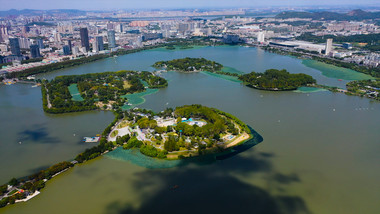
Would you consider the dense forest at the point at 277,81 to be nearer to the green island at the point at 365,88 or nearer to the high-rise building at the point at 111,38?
the green island at the point at 365,88

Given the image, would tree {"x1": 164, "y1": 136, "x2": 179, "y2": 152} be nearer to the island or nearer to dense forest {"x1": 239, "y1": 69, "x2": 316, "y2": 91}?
the island

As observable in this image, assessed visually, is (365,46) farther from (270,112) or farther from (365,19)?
(365,19)

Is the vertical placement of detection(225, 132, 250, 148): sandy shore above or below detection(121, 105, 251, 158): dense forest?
below

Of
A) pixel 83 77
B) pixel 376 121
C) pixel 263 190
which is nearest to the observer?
pixel 263 190

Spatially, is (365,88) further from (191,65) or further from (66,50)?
(66,50)

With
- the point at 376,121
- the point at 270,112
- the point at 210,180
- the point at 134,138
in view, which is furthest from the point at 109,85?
the point at 376,121

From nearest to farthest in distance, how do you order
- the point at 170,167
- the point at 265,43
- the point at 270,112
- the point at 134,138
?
1. the point at 170,167
2. the point at 134,138
3. the point at 270,112
4. the point at 265,43

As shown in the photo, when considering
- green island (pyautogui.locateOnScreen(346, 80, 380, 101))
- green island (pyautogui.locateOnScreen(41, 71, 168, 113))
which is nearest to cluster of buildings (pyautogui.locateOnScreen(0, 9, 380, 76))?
green island (pyautogui.locateOnScreen(346, 80, 380, 101))
